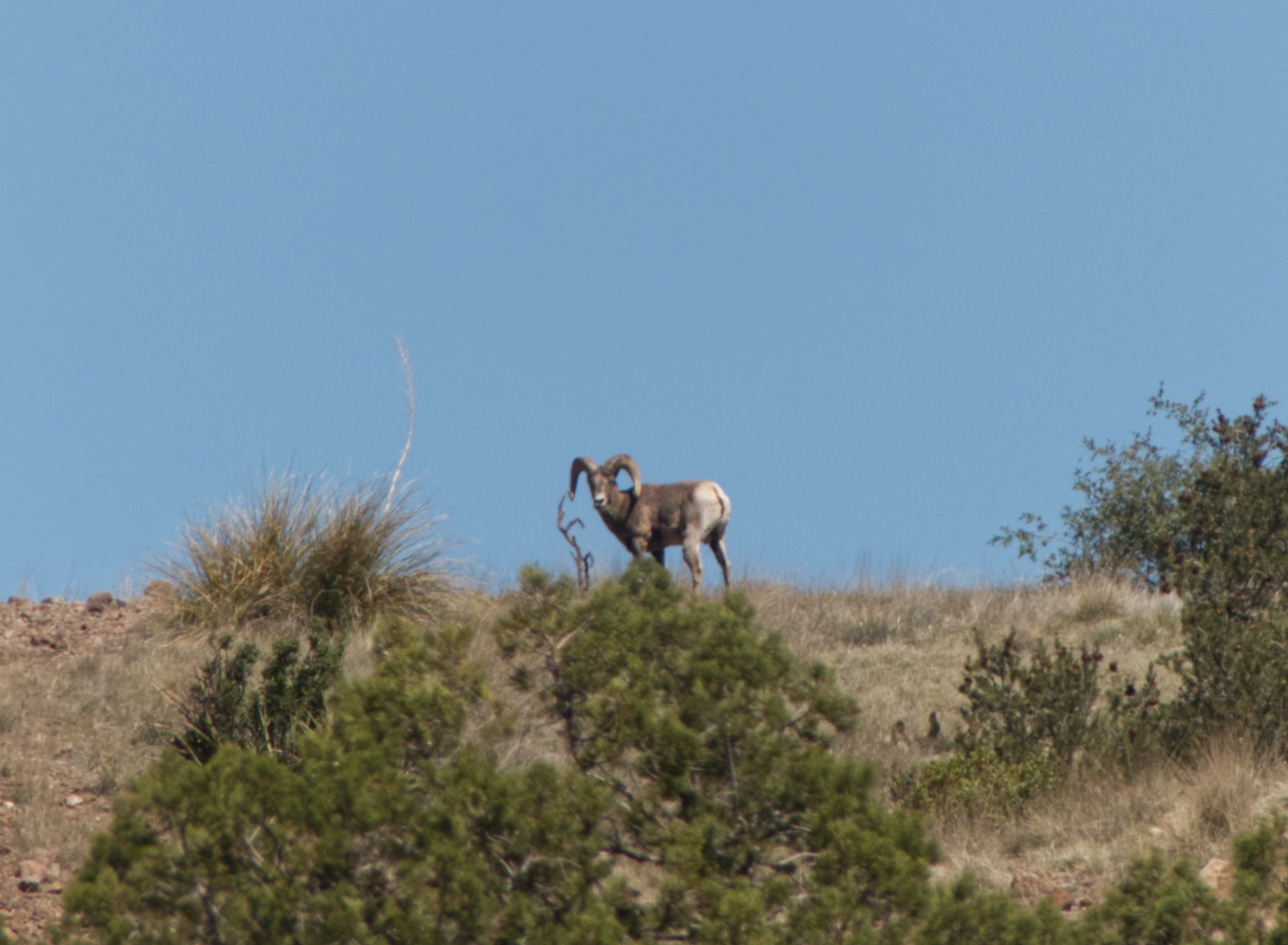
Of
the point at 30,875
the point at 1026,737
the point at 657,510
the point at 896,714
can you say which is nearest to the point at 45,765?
the point at 30,875

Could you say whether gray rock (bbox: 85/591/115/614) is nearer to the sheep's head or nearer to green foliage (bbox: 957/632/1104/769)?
the sheep's head

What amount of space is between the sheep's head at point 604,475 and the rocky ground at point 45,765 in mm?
5894

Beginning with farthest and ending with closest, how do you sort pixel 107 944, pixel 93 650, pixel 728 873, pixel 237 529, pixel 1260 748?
pixel 237 529, pixel 93 650, pixel 1260 748, pixel 728 873, pixel 107 944

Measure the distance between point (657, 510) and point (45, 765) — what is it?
9845 millimetres

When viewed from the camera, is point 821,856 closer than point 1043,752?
Yes

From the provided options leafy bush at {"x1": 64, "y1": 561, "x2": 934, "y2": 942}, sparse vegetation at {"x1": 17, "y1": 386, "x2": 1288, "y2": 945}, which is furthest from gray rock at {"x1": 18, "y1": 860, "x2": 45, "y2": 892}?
leafy bush at {"x1": 64, "y1": 561, "x2": 934, "y2": 942}

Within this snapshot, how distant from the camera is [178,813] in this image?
4637 millimetres

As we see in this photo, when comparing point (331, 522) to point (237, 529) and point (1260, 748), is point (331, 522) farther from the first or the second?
point (1260, 748)

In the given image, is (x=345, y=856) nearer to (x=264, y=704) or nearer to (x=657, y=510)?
(x=264, y=704)

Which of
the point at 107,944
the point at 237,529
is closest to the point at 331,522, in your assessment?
the point at 237,529

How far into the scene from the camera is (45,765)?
34.2 feet

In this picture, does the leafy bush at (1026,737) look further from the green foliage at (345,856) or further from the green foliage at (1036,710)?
the green foliage at (345,856)

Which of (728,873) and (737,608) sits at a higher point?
(737,608)

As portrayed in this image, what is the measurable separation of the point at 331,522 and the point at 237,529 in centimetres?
106
